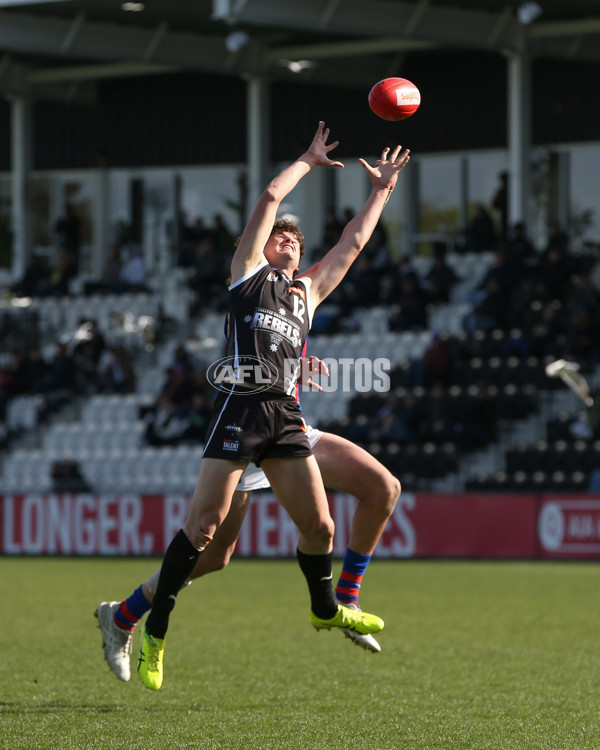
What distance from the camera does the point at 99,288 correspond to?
2662 cm

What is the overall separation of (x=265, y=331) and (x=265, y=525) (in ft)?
40.3

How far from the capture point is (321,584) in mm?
6742

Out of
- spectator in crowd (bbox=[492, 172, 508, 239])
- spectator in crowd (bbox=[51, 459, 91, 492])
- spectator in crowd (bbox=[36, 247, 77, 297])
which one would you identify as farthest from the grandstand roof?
spectator in crowd (bbox=[51, 459, 91, 492])

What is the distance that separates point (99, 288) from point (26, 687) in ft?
64.3

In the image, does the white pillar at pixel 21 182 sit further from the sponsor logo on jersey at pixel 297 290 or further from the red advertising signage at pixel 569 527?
the sponsor logo on jersey at pixel 297 290

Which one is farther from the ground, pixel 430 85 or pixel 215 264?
pixel 430 85

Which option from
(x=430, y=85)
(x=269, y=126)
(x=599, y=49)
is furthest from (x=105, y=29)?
(x=599, y=49)

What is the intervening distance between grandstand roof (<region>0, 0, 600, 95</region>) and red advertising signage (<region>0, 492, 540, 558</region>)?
6.62 metres

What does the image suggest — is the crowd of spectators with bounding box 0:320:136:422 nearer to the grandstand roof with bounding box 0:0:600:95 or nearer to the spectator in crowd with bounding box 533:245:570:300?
the grandstand roof with bounding box 0:0:600:95

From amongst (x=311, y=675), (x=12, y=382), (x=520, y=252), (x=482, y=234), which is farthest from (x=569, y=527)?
(x=12, y=382)

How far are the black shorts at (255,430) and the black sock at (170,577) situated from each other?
0.47 m

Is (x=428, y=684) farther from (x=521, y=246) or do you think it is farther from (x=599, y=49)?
(x=599, y=49)

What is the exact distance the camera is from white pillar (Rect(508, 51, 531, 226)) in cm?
2319

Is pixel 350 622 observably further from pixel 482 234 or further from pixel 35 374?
pixel 35 374
